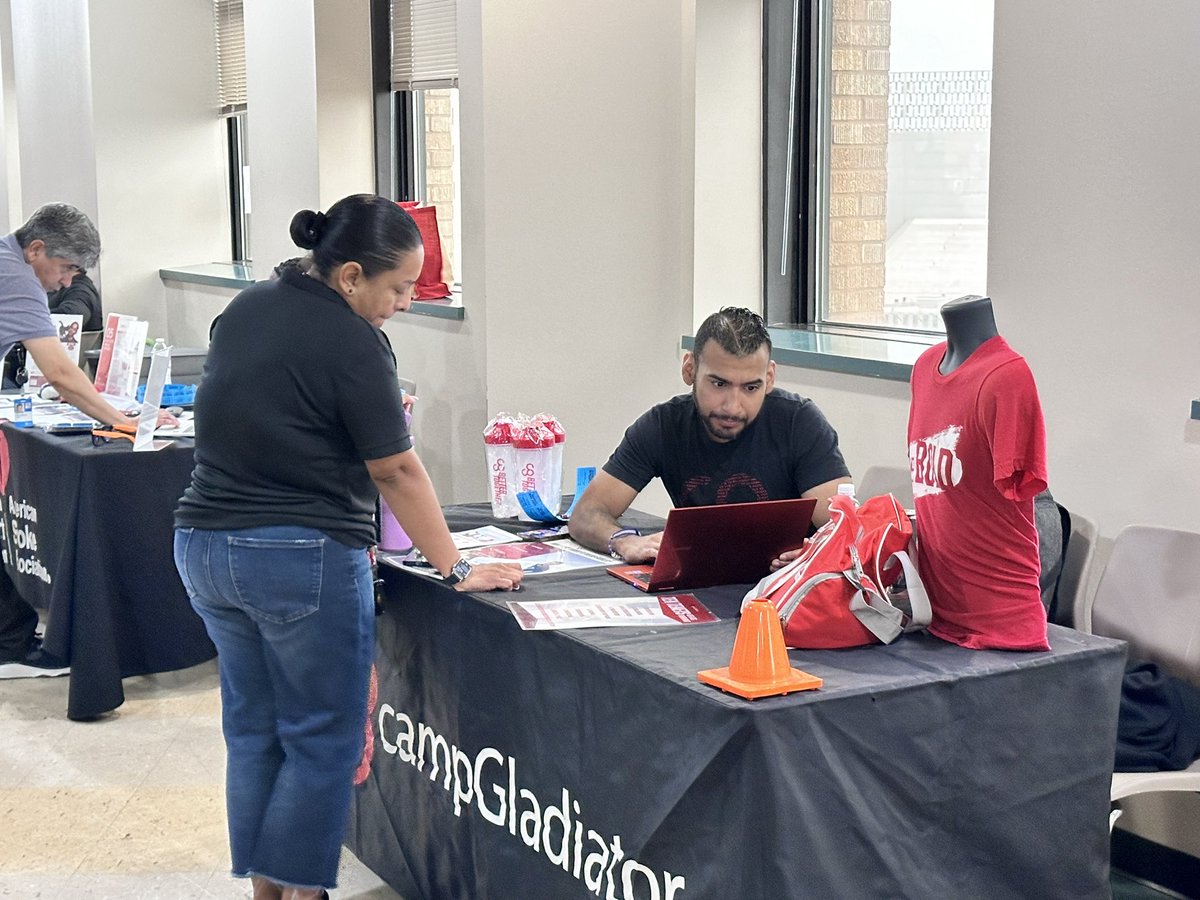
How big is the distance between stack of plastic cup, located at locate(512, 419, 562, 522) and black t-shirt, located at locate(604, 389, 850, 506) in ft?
1.14

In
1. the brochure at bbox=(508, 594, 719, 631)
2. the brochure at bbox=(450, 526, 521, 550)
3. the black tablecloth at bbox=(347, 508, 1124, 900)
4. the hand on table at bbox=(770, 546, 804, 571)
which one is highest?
the hand on table at bbox=(770, 546, 804, 571)

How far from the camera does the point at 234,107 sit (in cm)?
760

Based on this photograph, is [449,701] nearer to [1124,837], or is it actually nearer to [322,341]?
[322,341]

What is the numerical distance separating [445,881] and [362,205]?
1.19 m

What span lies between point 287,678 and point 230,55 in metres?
5.92

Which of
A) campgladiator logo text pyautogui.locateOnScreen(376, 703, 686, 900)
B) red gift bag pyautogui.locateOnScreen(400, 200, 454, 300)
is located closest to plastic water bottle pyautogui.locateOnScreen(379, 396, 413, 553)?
campgladiator logo text pyautogui.locateOnScreen(376, 703, 686, 900)

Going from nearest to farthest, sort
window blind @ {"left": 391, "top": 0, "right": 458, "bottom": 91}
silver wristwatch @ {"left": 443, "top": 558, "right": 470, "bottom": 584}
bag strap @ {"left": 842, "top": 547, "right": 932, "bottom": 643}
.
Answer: bag strap @ {"left": 842, "top": 547, "right": 932, "bottom": 643}
silver wristwatch @ {"left": 443, "top": 558, "right": 470, "bottom": 584}
window blind @ {"left": 391, "top": 0, "right": 458, "bottom": 91}

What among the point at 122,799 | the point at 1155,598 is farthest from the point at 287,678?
the point at 1155,598

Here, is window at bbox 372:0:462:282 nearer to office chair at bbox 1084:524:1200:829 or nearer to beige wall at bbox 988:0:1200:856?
beige wall at bbox 988:0:1200:856

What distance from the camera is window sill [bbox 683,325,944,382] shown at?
11.4 feet

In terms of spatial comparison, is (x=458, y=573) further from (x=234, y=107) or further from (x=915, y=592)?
(x=234, y=107)

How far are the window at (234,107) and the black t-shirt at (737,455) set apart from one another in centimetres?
527

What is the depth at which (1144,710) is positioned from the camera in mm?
2471

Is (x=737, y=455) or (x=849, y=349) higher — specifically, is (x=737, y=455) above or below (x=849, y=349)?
below
